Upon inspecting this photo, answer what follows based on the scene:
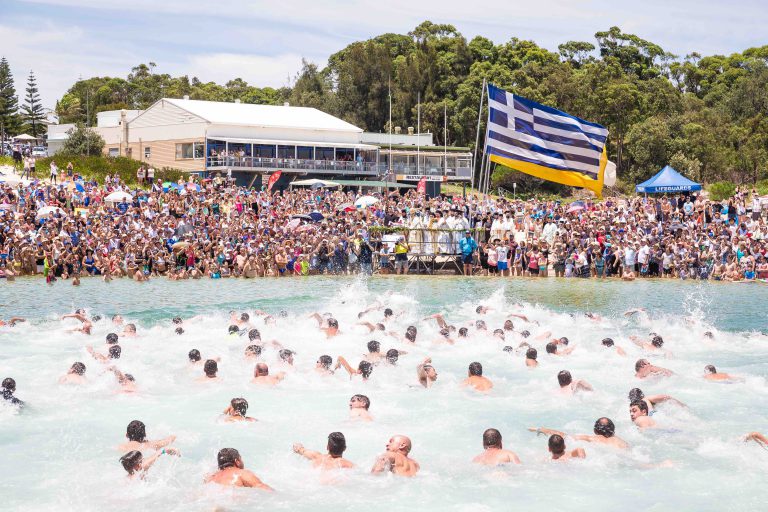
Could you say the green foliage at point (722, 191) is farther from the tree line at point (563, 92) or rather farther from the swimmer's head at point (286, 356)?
the swimmer's head at point (286, 356)

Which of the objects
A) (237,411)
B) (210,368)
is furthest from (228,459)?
(210,368)

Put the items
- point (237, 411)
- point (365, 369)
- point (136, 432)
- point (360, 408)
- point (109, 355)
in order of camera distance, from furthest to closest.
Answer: point (109, 355) → point (365, 369) → point (360, 408) → point (237, 411) → point (136, 432)

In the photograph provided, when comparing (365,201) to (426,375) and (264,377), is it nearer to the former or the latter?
(264,377)

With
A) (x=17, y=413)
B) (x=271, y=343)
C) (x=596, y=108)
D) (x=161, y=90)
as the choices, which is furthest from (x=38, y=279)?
(x=161, y=90)

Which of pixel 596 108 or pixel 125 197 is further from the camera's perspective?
pixel 596 108

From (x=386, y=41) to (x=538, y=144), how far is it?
6556cm

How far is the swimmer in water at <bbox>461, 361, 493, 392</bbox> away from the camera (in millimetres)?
14094

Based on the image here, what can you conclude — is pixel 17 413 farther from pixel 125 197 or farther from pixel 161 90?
pixel 161 90

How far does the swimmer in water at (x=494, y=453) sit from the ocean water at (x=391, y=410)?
0.12 meters

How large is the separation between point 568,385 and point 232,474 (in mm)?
6230

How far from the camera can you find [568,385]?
13617 mm

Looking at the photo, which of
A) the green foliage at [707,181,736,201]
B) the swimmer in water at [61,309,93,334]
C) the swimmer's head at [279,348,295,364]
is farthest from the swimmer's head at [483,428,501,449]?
the green foliage at [707,181,736,201]

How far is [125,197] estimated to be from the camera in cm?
3359

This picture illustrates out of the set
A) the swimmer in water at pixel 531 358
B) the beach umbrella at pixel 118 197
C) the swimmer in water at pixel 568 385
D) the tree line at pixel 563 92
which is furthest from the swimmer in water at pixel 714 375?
the tree line at pixel 563 92
